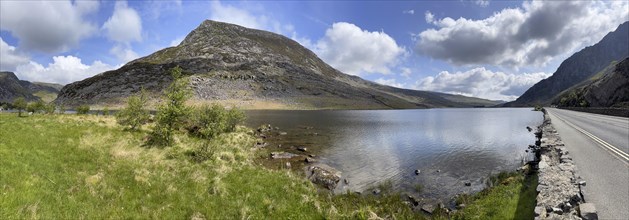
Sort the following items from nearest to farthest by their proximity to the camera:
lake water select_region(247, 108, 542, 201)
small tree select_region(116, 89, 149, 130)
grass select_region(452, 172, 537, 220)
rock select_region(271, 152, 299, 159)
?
grass select_region(452, 172, 537, 220)
lake water select_region(247, 108, 542, 201)
rock select_region(271, 152, 299, 159)
small tree select_region(116, 89, 149, 130)

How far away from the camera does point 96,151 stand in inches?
960

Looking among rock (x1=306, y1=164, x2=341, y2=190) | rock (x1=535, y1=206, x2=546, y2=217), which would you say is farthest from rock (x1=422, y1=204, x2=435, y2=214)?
rock (x1=535, y1=206, x2=546, y2=217)

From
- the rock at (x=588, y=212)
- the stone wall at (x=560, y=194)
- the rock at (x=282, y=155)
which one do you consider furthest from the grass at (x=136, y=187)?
the rock at (x=282, y=155)

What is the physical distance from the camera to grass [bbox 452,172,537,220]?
16.4m

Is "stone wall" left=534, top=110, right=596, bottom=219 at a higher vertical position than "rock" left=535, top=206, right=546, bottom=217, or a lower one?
higher

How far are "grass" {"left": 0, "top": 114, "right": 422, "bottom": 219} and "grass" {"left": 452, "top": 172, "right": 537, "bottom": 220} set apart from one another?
360 centimetres

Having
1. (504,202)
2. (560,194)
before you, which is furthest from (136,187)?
(560,194)

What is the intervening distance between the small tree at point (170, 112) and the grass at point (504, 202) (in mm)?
27959

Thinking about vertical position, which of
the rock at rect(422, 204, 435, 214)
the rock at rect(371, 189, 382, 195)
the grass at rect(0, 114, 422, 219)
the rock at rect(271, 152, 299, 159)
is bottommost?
the rock at rect(422, 204, 435, 214)

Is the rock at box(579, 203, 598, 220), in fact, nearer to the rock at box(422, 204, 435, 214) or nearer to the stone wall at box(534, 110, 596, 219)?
the stone wall at box(534, 110, 596, 219)

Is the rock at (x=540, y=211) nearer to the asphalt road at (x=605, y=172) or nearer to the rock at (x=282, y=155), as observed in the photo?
the asphalt road at (x=605, y=172)

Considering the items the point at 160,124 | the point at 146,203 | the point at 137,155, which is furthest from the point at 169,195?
the point at 160,124

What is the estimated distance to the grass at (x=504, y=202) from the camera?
16425mm

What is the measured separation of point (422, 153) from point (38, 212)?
40486 mm
